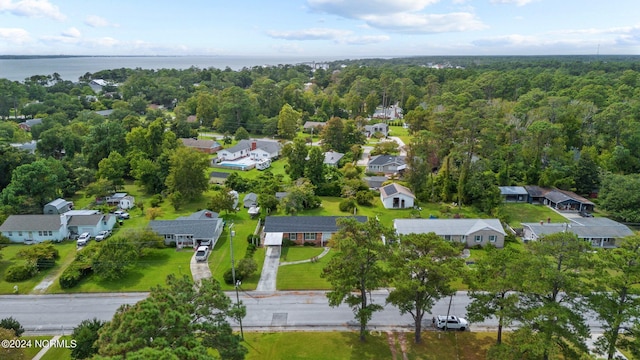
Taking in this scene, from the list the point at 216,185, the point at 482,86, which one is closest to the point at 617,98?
the point at 482,86

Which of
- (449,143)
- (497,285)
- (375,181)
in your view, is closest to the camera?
(497,285)

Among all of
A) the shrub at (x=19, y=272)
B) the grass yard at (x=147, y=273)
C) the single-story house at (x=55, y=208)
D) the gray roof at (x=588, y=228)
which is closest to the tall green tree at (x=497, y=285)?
the gray roof at (x=588, y=228)

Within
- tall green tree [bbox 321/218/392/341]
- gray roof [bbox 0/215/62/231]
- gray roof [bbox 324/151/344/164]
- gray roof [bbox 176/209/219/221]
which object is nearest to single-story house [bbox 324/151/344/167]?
gray roof [bbox 324/151/344/164]

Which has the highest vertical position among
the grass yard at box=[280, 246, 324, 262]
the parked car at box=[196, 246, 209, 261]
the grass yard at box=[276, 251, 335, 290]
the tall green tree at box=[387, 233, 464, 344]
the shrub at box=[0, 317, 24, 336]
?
the tall green tree at box=[387, 233, 464, 344]

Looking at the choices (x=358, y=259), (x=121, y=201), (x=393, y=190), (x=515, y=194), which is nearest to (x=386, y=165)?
(x=393, y=190)

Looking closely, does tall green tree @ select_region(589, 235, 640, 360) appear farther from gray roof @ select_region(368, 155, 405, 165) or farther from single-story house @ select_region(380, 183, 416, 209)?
gray roof @ select_region(368, 155, 405, 165)

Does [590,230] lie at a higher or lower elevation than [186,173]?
lower

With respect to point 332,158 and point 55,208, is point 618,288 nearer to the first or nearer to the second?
point 55,208
